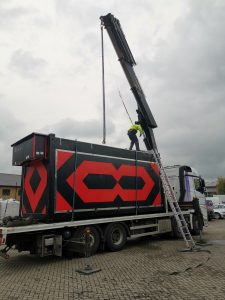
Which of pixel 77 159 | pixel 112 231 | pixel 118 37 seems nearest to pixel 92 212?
pixel 112 231

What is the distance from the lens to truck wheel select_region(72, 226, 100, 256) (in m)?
8.82

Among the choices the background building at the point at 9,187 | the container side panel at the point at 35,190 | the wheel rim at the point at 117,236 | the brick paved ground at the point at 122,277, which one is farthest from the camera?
the background building at the point at 9,187

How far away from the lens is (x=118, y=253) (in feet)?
31.5

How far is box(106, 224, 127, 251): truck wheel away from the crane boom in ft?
12.6

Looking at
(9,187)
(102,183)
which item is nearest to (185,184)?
(102,183)

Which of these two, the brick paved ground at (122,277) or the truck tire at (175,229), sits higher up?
the truck tire at (175,229)

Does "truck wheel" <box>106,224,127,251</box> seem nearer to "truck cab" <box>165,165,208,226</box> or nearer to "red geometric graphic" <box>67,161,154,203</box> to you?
"red geometric graphic" <box>67,161,154,203</box>

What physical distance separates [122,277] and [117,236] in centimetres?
347

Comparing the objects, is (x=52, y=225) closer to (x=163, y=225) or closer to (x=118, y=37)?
(x=163, y=225)

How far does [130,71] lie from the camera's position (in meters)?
12.5

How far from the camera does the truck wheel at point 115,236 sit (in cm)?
966

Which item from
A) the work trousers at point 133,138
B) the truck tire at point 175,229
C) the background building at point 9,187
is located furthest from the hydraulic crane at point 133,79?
the background building at point 9,187

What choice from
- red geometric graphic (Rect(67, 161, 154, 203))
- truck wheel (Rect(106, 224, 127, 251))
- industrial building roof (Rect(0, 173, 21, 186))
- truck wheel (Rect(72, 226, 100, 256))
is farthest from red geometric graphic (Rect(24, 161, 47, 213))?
industrial building roof (Rect(0, 173, 21, 186))

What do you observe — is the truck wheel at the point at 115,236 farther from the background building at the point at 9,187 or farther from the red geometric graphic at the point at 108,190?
the background building at the point at 9,187
